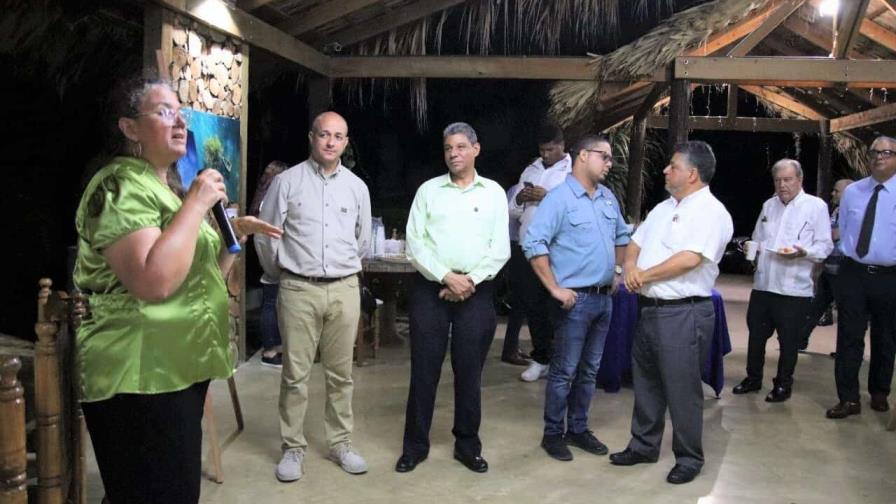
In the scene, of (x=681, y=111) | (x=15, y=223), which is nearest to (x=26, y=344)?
(x=15, y=223)

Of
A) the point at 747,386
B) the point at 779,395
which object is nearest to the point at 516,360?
the point at 747,386

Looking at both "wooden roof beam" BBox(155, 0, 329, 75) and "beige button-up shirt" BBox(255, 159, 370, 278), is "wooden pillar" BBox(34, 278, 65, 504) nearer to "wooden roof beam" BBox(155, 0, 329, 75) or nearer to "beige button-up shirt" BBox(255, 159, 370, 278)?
"beige button-up shirt" BBox(255, 159, 370, 278)

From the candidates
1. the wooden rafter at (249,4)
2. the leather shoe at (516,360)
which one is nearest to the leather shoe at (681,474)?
the leather shoe at (516,360)

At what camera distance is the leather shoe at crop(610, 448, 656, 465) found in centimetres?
378

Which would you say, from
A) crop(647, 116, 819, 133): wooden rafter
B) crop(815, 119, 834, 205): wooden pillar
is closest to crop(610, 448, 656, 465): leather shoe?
crop(647, 116, 819, 133): wooden rafter

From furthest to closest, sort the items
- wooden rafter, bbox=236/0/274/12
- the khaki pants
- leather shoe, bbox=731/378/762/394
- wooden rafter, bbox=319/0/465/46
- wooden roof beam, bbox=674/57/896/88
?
1. wooden rafter, bbox=319/0/465/46
2. wooden roof beam, bbox=674/57/896/88
3. wooden rafter, bbox=236/0/274/12
4. leather shoe, bbox=731/378/762/394
5. the khaki pants

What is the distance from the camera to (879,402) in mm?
4805

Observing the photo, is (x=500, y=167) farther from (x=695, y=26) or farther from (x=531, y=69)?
(x=695, y=26)

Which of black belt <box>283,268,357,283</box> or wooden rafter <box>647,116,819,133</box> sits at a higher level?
wooden rafter <box>647,116,819,133</box>

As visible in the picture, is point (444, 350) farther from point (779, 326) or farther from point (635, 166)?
point (635, 166)

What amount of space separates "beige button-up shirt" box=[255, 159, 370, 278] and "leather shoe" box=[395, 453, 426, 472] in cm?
91

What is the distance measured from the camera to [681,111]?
651cm

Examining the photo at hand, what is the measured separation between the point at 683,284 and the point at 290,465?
1.96 metres

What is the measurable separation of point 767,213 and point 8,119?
18.2ft
